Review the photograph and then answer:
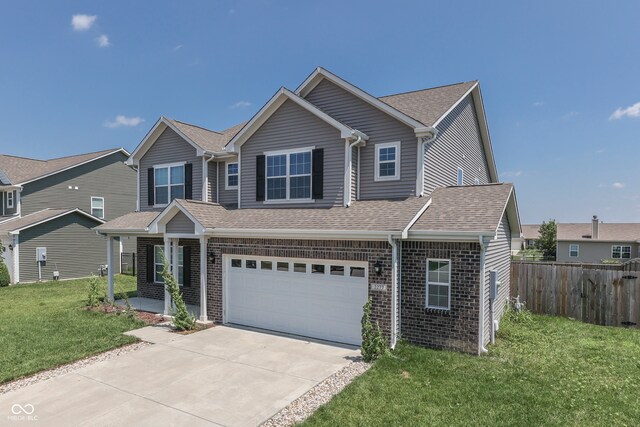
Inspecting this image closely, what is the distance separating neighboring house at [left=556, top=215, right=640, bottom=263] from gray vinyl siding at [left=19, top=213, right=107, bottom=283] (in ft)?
144

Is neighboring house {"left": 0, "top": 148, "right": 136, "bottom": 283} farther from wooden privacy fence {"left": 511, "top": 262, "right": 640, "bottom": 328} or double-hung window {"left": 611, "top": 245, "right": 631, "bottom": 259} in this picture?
double-hung window {"left": 611, "top": 245, "right": 631, "bottom": 259}

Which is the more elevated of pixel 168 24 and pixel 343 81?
pixel 168 24

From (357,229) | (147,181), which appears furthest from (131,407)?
(147,181)

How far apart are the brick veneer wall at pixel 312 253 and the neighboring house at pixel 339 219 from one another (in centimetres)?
3

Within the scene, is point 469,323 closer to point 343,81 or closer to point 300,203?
point 300,203

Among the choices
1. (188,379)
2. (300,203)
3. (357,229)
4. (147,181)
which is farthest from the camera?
(147,181)

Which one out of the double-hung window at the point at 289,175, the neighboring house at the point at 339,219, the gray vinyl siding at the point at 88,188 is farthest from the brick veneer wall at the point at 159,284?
the gray vinyl siding at the point at 88,188

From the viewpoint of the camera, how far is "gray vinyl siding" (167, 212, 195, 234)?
11758 millimetres

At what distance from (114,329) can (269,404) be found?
6824 millimetres

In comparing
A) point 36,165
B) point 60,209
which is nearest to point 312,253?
point 60,209

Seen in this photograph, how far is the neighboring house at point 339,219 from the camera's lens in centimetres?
886

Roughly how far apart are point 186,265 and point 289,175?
216 inches

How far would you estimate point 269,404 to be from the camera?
6.30 meters

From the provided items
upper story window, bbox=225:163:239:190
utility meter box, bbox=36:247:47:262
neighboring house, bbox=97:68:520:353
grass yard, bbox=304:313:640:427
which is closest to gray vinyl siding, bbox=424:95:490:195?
neighboring house, bbox=97:68:520:353
